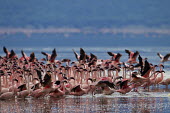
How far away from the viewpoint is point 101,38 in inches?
4358

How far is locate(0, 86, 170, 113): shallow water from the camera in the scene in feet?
51.7

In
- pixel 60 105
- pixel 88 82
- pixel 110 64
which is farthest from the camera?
pixel 110 64

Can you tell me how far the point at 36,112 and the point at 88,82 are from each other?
A: 5237 mm

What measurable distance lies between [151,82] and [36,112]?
6.36 m

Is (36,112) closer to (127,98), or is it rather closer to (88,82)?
(127,98)

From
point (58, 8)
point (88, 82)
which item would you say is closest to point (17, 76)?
point (88, 82)

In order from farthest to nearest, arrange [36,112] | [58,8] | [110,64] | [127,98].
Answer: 1. [58,8]
2. [110,64]
3. [127,98]
4. [36,112]

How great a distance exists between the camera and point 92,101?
17.6m

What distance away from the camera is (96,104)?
16.9m

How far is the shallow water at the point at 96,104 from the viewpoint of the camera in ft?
51.7

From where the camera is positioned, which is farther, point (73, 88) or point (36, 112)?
point (73, 88)

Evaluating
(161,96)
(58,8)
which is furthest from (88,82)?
(58,8)

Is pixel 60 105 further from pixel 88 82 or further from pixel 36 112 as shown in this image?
pixel 88 82

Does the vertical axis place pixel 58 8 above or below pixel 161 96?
above
